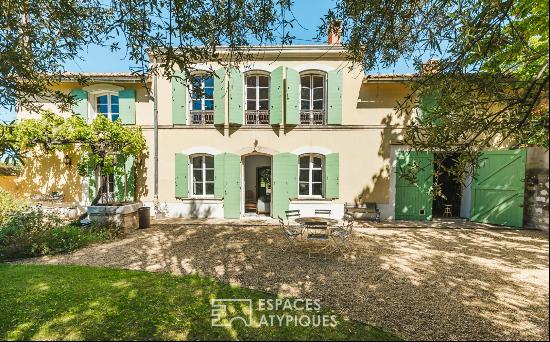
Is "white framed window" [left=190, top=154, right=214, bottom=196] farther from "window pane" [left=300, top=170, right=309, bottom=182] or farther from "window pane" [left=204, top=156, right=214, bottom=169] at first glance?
"window pane" [left=300, top=170, right=309, bottom=182]

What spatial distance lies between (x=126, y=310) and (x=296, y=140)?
803 cm

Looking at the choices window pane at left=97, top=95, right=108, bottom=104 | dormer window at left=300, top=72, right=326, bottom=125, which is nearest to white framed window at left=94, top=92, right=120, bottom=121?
window pane at left=97, top=95, right=108, bottom=104

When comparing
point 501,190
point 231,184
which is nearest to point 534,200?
point 501,190

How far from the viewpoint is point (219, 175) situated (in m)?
10.5

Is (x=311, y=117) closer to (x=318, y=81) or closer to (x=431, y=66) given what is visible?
(x=318, y=81)

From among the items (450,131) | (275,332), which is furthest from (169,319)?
(450,131)

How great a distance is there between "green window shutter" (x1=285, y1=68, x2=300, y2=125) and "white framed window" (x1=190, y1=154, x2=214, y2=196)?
11.7 feet

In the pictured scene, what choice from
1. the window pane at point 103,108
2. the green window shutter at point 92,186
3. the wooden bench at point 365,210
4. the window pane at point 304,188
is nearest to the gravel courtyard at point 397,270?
the wooden bench at point 365,210

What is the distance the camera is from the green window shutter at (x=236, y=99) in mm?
10250

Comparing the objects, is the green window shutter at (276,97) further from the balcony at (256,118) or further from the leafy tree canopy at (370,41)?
the leafy tree canopy at (370,41)

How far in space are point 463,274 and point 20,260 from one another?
9208 mm

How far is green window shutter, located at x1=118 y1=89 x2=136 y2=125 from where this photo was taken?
10438mm

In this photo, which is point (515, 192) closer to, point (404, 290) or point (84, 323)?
point (404, 290)

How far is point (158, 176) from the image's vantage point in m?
10.6
